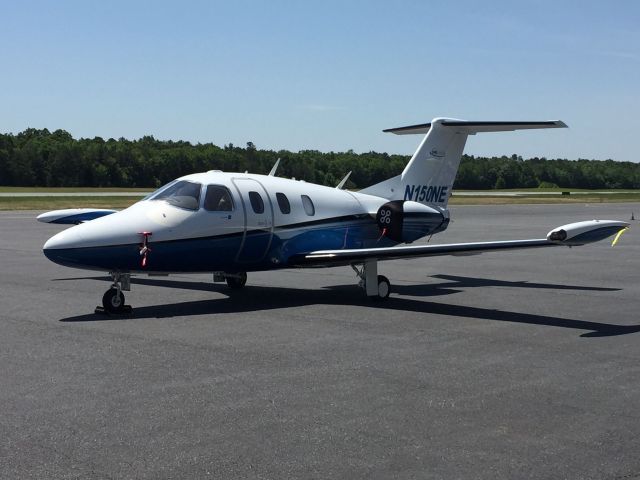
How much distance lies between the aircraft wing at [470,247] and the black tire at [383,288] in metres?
0.53

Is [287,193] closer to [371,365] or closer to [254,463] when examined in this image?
[371,365]

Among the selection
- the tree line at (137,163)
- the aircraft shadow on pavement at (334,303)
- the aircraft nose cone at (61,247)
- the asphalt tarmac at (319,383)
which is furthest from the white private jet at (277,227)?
the tree line at (137,163)

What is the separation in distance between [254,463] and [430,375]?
11.7 ft

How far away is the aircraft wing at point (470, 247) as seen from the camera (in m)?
13.2

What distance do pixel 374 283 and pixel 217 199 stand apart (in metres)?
3.22

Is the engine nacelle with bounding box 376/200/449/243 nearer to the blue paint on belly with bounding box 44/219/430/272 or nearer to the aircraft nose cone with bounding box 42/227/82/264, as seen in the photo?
the blue paint on belly with bounding box 44/219/430/272

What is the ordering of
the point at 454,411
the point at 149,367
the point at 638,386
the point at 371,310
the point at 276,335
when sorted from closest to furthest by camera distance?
1. the point at 454,411
2. the point at 638,386
3. the point at 149,367
4. the point at 276,335
5. the point at 371,310

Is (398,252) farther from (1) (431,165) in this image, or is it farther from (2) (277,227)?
(1) (431,165)

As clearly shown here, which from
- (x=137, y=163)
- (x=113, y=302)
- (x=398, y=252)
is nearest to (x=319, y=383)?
(x=113, y=302)

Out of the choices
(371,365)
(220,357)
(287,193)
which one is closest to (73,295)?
(287,193)

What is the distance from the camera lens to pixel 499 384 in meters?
9.45

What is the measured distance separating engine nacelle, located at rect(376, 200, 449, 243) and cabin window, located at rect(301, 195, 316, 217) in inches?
65.0

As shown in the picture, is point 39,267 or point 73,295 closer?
point 73,295

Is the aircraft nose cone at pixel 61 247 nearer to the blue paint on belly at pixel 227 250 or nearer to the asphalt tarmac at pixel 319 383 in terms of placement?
the blue paint on belly at pixel 227 250
